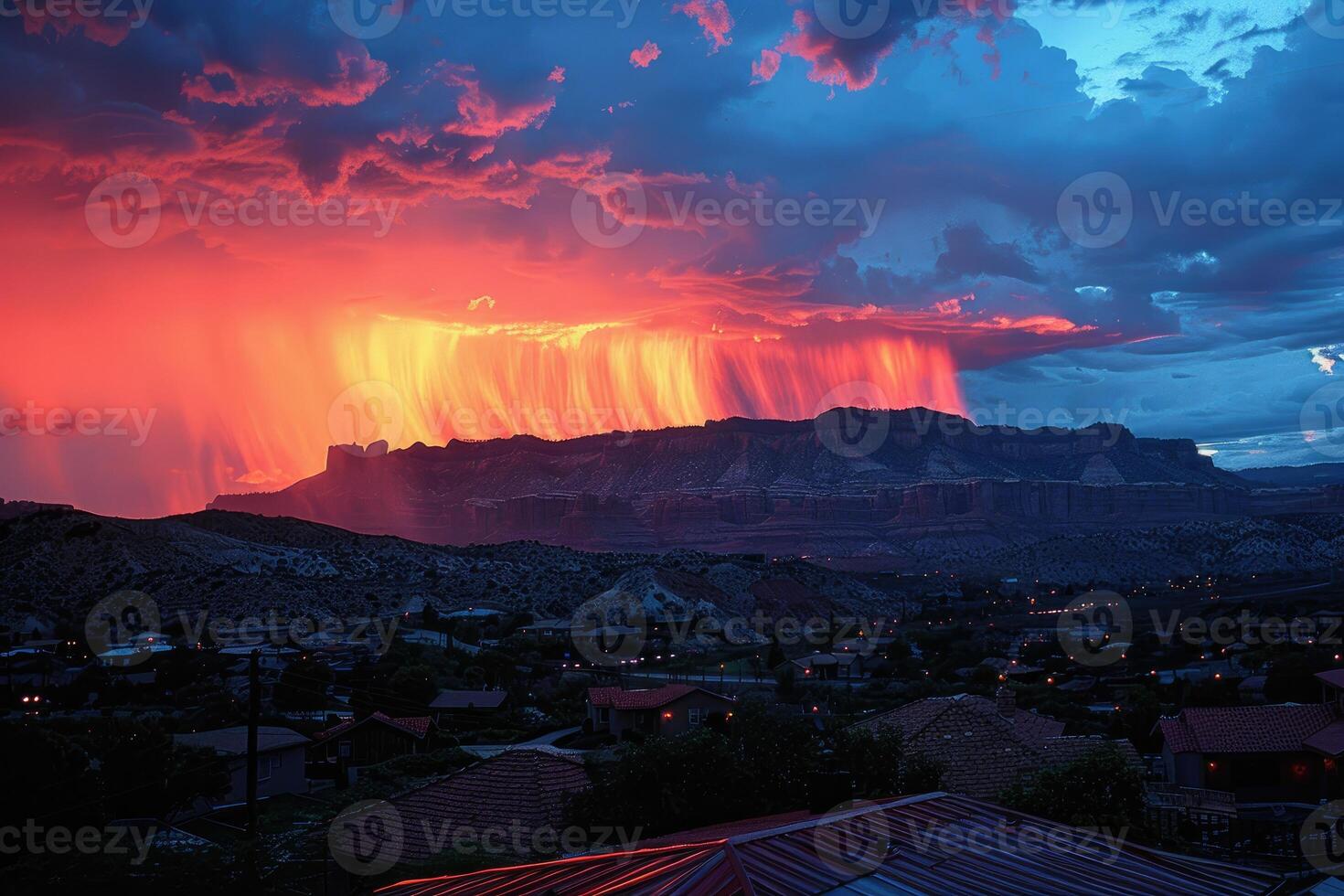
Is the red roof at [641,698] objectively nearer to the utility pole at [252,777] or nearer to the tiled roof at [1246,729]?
the tiled roof at [1246,729]

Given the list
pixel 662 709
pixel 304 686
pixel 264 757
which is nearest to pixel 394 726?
pixel 264 757

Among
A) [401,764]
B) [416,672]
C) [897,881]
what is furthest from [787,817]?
[416,672]

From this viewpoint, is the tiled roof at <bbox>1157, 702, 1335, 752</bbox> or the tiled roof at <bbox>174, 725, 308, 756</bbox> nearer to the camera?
the tiled roof at <bbox>1157, 702, 1335, 752</bbox>

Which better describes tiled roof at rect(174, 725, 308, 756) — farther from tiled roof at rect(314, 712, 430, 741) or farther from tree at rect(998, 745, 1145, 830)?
tree at rect(998, 745, 1145, 830)

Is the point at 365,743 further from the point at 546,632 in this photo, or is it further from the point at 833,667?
the point at 546,632

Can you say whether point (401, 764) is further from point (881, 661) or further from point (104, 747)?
point (881, 661)

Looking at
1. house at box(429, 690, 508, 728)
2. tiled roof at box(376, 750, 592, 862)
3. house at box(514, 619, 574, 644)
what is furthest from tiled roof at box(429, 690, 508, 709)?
tiled roof at box(376, 750, 592, 862)
